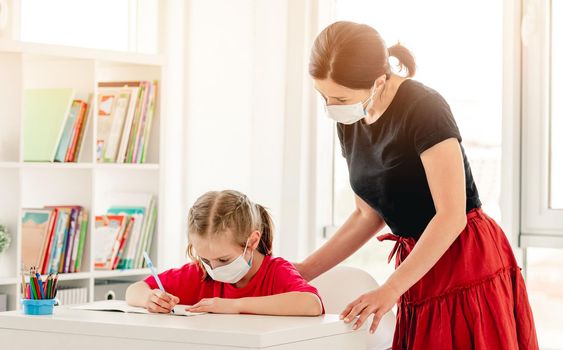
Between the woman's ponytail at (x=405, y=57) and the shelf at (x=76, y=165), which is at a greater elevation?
the woman's ponytail at (x=405, y=57)

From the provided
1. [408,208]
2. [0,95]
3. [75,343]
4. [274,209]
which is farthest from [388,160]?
[274,209]

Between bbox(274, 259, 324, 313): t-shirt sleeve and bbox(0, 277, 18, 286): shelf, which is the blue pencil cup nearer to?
bbox(274, 259, 324, 313): t-shirt sleeve

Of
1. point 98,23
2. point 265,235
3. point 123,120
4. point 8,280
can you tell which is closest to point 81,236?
point 8,280

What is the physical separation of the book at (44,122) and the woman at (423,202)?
1269 mm

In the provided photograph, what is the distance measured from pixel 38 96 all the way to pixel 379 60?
1512 millimetres

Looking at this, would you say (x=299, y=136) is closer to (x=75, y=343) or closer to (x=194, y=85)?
(x=194, y=85)

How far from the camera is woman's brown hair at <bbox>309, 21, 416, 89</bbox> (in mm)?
1736

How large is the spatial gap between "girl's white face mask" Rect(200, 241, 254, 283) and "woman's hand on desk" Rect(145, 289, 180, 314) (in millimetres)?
137

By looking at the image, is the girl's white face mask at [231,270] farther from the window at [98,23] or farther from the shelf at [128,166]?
the window at [98,23]

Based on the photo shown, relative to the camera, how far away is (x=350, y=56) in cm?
173

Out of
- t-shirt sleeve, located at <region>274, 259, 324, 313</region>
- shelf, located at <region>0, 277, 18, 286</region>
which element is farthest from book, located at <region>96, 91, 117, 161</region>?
t-shirt sleeve, located at <region>274, 259, 324, 313</region>

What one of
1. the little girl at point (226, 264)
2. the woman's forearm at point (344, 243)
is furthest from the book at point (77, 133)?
the woman's forearm at point (344, 243)

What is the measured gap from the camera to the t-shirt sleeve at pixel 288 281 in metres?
1.73

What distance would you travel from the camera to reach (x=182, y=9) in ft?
11.0
